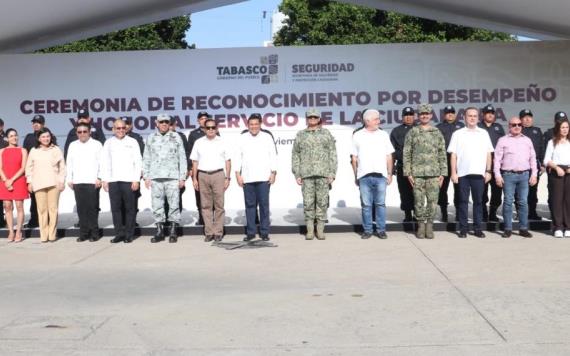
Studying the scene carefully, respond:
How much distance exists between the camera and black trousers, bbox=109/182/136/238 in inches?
370

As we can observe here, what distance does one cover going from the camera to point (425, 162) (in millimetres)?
9016

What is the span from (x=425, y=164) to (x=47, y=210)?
539 cm

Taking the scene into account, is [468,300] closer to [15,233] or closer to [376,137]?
[376,137]

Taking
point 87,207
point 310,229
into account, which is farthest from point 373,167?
point 87,207

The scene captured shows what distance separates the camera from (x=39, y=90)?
12.7 metres

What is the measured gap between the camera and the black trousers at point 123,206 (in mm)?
9406

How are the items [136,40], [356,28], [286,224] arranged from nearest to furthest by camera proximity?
[286,224] → [136,40] → [356,28]

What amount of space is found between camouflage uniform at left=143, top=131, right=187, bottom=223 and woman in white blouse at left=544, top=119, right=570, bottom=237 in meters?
5.08

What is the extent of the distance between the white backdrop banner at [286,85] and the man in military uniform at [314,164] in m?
3.41

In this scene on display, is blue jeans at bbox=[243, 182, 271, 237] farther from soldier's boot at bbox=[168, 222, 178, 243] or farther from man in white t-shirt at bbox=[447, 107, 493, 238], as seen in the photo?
man in white t-shirt at bbox=[447, 107, 493, 238]

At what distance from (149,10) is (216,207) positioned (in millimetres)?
4906

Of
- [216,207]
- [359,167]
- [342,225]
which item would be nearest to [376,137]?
[359,167]

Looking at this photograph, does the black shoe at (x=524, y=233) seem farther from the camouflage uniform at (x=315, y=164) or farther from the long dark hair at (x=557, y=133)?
the camouflage uniform at (x=315, y=164)

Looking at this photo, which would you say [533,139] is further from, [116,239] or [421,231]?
[116,239]
